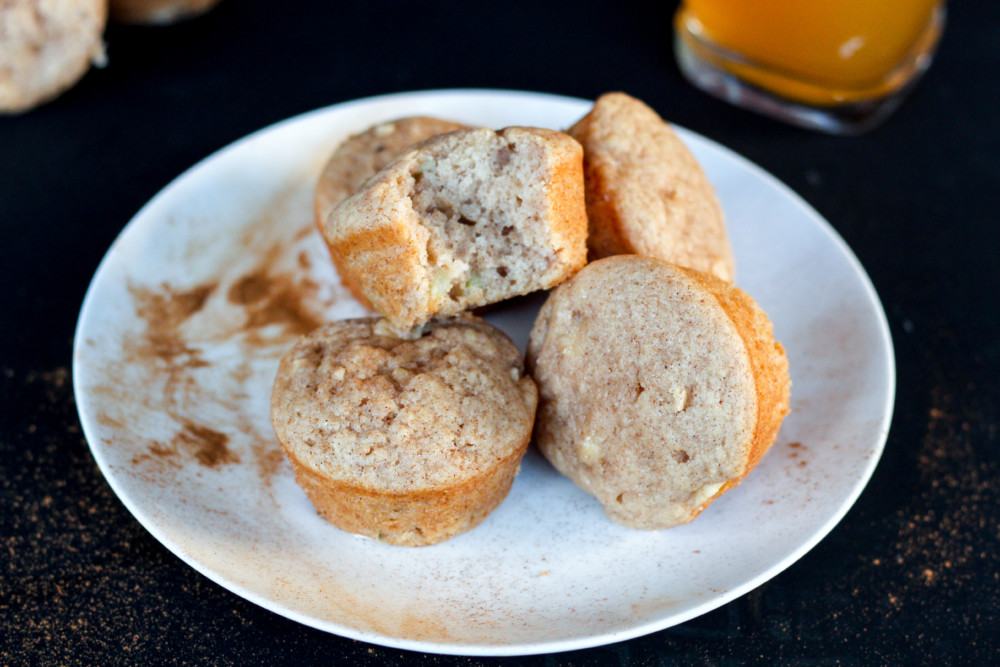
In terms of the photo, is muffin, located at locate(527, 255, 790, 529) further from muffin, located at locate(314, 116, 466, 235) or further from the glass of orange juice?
the glass of orange juice

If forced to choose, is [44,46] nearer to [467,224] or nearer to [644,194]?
[467,224]

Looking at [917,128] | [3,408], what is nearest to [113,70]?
[3,408]

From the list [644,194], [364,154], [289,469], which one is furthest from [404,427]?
[364,154]

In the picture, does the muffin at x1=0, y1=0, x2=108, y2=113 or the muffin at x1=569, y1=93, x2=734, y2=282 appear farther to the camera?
the muffin at x1=0, y1=0, x2=108, y2=113

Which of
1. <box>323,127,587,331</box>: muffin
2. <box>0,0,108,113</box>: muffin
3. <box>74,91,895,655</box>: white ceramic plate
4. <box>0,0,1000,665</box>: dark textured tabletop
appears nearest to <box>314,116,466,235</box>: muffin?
<box>74,91,895,655</box>: white ceramic plate

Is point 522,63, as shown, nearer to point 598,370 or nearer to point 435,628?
point 598,370
